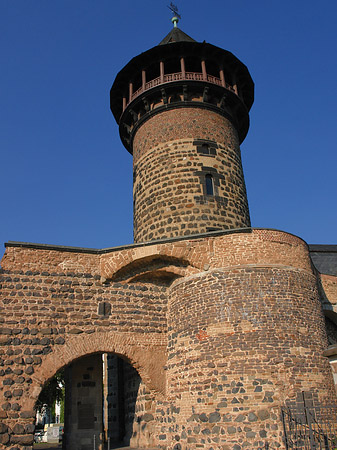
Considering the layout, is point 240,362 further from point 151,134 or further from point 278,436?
point 151,134

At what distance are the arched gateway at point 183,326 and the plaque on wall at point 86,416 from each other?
0.03m

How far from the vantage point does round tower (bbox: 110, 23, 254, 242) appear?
13.9m

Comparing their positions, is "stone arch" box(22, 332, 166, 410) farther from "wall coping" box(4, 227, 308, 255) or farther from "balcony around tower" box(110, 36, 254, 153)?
"balcony around tower" box(110, 36, 254, 153)

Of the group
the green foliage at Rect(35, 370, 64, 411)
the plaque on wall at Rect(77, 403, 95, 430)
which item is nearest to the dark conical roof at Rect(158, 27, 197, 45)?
the plaque on wall at Rect(77, 403, 95, 430)

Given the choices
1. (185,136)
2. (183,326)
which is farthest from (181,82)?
(183,326)

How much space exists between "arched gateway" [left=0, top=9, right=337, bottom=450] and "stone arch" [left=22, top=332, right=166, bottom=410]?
3cm

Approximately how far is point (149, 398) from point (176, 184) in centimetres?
684

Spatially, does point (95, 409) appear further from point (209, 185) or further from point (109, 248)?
point (209, 185)

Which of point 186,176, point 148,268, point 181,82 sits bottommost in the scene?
point 148,268

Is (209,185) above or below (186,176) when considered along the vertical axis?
below

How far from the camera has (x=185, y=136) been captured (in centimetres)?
1477

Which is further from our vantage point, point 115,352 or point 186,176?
point 186,176

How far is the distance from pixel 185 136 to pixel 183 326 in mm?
7023

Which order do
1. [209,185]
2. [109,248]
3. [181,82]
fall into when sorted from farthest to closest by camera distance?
[181,82], [209,185], [109,248]
